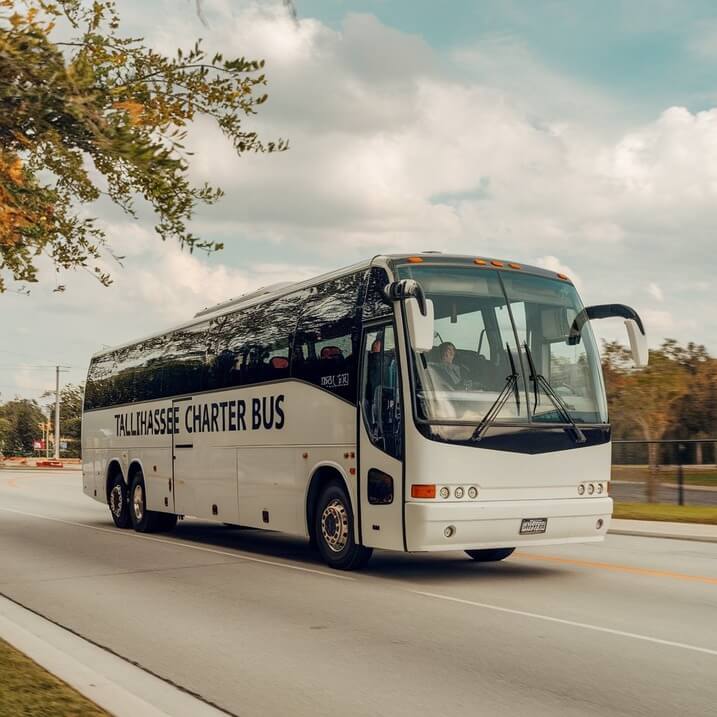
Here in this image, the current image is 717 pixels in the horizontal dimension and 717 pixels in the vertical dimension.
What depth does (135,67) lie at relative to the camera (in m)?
11.4

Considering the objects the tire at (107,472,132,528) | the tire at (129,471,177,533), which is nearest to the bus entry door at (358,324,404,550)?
the tire at (129,471,177,533)

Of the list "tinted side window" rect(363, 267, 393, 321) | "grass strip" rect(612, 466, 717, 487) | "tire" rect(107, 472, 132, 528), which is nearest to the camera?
"tinted side window" rect(363, 267, 393, 321)

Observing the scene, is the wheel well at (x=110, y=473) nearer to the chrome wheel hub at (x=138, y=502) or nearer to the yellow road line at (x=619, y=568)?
the chrome wheel hub at (x=138, y=502)

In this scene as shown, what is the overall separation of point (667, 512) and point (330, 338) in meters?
12.3

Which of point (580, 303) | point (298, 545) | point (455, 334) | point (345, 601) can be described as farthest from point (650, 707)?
point (298, 545)

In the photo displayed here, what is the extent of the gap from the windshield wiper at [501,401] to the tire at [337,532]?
6.22ft

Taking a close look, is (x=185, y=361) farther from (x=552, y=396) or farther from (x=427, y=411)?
(x=552, y=396)

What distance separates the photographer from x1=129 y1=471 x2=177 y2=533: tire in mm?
19109

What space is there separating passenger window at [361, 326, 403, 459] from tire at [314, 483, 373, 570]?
3.56ft

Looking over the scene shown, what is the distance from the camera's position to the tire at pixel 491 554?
1355 cm

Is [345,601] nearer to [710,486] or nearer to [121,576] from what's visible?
[121,576]

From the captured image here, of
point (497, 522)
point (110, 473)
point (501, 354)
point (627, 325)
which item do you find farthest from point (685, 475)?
point (497, 522)

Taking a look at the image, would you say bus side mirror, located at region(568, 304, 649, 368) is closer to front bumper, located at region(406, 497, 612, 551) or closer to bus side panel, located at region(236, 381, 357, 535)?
front bumper, located at region(406, 497, 612, 551)

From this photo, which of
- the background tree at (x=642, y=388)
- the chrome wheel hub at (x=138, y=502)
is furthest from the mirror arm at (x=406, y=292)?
the background tree at (x=642, y=388)
